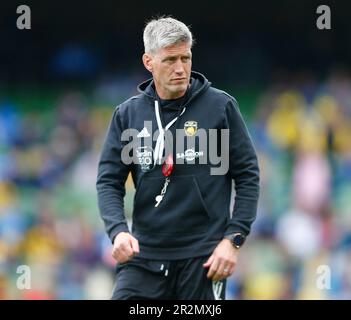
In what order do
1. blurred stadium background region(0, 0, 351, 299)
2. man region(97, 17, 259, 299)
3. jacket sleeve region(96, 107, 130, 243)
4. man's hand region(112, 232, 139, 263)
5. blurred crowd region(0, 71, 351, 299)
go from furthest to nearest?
blurred stadium background region(0, 0, 351, 299) → blurred crowd region(0, 71, 351, 299) → jacket sleeve region(96, 107, 130, 243) → man region(97, 17, 259, 299) → man's hand region(112, 232, 139, 263)

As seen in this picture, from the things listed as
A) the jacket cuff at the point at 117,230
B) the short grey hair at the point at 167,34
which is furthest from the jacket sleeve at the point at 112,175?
the short grey hair at the point at 167,34

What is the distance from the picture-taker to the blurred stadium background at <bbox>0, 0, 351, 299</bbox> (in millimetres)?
10367

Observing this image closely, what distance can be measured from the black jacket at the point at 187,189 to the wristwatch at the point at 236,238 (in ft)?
0.11

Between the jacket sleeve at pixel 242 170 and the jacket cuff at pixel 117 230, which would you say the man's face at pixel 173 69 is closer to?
the jacket sleeve at pixel 242 170

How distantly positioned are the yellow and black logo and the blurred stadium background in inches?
196

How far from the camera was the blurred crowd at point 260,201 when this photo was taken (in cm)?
1027

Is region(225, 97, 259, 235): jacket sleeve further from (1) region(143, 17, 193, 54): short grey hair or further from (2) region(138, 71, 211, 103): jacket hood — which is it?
(1) region(143, 17, 193, 54): short grey hair

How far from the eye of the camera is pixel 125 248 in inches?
195

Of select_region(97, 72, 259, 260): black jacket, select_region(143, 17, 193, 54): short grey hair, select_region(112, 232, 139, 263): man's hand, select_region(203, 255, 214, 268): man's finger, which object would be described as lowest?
select_region(203, 255, 214, 268): man's finger

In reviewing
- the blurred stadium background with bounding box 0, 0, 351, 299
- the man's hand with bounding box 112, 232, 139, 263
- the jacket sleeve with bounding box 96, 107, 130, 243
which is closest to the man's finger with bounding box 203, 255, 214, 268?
the man's hand with bounding box 112, 232, 139, 263

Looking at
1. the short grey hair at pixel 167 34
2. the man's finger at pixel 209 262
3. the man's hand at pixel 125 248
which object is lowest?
the man's finger at pixel 209 262

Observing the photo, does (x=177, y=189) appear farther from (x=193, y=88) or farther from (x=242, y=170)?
(x=193, y=88)

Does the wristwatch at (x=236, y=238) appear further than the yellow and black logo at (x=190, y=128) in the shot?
No

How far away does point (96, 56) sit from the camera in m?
12.1
